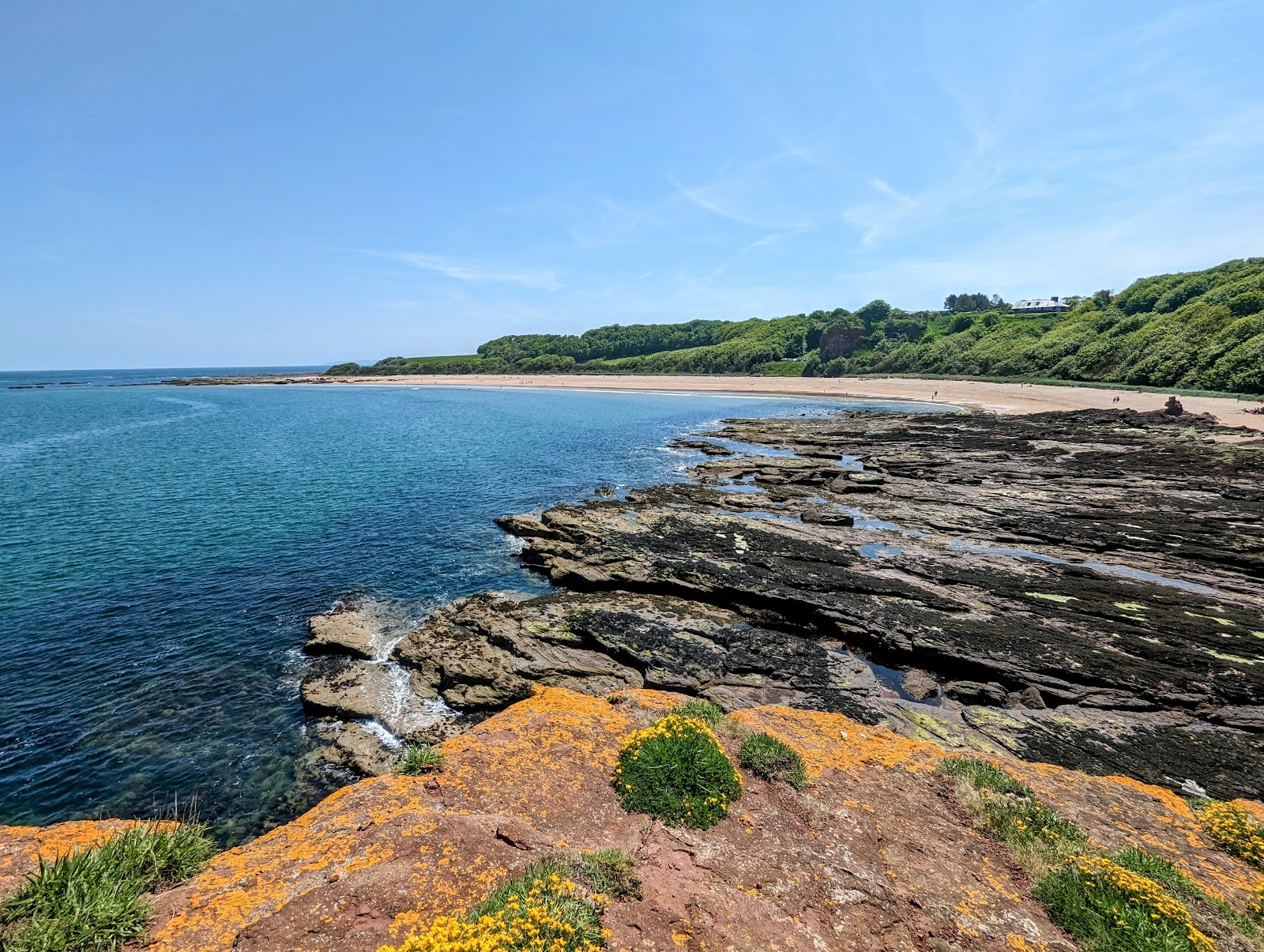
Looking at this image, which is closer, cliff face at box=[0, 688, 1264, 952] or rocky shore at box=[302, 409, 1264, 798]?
cliff face at box=[0, 688, 1264, 952]

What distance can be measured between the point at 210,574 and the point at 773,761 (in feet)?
100

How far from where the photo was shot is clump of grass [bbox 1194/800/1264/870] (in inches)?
403

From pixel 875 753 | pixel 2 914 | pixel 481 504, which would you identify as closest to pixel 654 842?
pixel 875 753

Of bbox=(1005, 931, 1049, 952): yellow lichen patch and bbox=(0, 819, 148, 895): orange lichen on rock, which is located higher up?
bbox=(0, 819, 148, 895): orange lichen on rock

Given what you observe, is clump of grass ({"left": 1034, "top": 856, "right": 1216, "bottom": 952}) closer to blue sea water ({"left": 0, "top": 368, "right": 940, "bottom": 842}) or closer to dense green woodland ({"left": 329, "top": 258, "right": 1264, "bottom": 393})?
blue sea water ({"left": 0, "top": 368, "right": 940, "bottom": 842})

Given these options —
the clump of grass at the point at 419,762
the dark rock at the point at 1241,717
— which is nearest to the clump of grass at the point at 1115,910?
the dark rock at the point at 1241,717

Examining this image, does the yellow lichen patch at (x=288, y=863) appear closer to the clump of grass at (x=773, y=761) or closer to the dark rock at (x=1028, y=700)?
the clump of grass at (x=773, y=761)

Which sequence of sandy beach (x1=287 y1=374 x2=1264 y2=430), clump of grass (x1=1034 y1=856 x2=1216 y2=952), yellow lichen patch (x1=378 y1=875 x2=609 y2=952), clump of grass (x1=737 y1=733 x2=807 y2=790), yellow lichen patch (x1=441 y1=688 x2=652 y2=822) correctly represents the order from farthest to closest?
sandy beach (x1=287 y1=374 x2=1264 y2=430)
clump of grass (x1=737 y1=733 x2=807 y2=790)
yellow lichen patch (x1=441 y1=688 x2=652 y2=822)
clump of grass (x1=1034 y1=856 x2=1216 y2=952)
yellow lichen patch (x1=378 y1=875 x2=609 y2=952)

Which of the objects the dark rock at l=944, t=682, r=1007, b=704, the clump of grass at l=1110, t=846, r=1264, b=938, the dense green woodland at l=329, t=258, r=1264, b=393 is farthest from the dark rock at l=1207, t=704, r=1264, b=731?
the dense green woodland at l=329, t=258, r=1264, b=393

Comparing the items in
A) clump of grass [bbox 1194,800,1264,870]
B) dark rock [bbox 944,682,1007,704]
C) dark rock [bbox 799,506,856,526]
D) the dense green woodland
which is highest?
the dense green woodland

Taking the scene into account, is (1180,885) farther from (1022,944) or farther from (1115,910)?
(1022,944)

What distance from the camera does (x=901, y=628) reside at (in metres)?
20.9

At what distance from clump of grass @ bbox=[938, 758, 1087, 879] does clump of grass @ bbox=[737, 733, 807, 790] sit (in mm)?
3594

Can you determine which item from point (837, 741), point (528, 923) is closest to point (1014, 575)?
point (837, 741)
